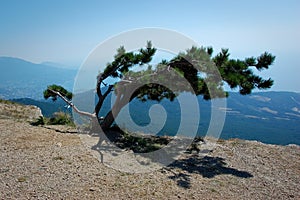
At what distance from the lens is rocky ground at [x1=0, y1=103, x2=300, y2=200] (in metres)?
5.34

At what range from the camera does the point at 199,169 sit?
723 centimetres

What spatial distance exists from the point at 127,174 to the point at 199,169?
2.18 meters

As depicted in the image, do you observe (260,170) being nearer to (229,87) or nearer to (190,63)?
(229,87)

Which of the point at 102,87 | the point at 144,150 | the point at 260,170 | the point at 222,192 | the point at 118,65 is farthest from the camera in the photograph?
the point at 102,87

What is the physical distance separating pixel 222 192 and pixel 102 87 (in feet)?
23.0

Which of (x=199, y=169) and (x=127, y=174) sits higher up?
(x=199, y=169)

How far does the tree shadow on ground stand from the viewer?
6425 mm

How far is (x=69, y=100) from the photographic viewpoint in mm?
11492

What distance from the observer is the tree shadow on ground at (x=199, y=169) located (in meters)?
6.43

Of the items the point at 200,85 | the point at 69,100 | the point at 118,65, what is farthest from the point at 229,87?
the point at 69,100

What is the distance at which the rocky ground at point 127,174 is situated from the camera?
5336mm

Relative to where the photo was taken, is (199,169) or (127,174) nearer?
(127,174)

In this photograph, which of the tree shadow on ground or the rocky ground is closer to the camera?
the rocky ground

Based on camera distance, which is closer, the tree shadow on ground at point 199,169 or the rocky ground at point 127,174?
the rocky ground at point 127,174
